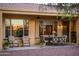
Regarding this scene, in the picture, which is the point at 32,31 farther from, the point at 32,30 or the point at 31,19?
the point at 31,19

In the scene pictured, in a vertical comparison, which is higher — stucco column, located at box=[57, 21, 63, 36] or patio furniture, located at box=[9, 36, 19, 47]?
stucco column, located at box=[57, 21, 63, 36]

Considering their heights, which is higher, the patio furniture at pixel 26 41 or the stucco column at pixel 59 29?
the stucco column at pixel 59 29

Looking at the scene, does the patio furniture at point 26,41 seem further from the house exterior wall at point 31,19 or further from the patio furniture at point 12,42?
the patio furniture at point 12,42

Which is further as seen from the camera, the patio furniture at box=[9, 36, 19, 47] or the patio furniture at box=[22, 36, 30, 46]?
the patio furniture at box=[22, 36, 30, 46]

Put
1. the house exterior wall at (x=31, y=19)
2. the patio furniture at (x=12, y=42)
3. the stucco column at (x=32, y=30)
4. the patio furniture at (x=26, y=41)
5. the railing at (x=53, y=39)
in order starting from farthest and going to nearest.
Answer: the stucco column at (x=32, y=30) → the railing at (x=53, y=39) → the patio furniture at (x=26, y=41) → the patio furniture at (x=12, y=42) → the house exterior wall at (x=31, y=19)

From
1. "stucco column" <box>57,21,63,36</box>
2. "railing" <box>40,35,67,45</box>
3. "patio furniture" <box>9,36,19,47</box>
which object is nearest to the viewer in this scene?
"patio furniture" <box>9,36,19,47</box>

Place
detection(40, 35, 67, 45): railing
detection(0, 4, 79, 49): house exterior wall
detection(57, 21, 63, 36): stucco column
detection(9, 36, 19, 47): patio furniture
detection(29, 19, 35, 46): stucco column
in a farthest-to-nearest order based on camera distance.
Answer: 1. detection(57, 21, 63, 36): stucco column
2. detection(29, 19, 35, 46): stucco column
3. detection(40, 35, 67, 45): railing
4. detection(9, 36, 19, 47): patio furniture
5. detection(0, 4, 79, 49): house exterior wall

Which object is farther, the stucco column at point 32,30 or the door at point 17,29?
the stucco column at point 32,30

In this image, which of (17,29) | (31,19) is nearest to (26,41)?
(17,29)

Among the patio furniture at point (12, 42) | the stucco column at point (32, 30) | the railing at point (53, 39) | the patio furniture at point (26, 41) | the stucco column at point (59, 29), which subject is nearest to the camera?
the patio furniture at point (12, 42)

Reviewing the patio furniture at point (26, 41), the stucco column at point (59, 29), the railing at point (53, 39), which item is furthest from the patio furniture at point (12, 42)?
the stucco column at point (59, 29)

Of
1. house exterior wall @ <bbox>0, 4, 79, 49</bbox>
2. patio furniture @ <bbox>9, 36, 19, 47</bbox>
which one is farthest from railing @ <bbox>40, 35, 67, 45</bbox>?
patio furniture @ <bbox>9, 36, 19, 47</bbox>

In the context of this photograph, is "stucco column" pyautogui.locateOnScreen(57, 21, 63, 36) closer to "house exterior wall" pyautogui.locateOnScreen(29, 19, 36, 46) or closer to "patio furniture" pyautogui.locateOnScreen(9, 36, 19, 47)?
Answer: "house exterior wall" pyautogui.locateOnScreen(29, 19, 36, 46)

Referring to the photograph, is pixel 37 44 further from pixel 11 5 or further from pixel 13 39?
pixel 11 5
